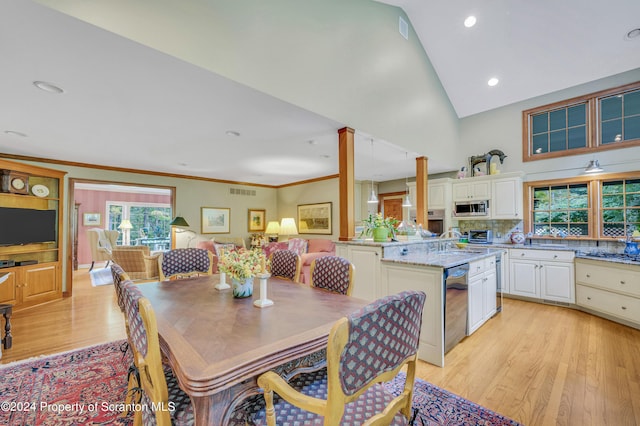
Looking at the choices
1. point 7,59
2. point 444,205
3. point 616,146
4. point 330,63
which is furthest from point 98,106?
point 616,146

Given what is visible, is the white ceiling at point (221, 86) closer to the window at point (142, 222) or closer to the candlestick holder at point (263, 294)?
the candlestick holder at point (263, 294)

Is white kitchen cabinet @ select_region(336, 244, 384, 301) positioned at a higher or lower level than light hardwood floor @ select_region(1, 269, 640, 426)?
higher

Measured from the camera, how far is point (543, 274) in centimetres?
430

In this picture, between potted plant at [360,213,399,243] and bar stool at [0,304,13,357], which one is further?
potted plant at [360,213,399,243]

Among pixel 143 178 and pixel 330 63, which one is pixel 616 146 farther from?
pixel 143 178

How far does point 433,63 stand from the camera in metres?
4.78

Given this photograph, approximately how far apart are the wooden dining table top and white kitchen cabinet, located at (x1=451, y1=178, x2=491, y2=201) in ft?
14.9

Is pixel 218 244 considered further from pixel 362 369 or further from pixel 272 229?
pixel 362 369

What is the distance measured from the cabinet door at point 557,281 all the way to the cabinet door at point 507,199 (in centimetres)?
98

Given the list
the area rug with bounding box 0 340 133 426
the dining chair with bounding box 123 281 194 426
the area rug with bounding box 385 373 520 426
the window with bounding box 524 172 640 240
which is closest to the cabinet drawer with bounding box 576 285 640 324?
the window with bounding box 524 172 640 240

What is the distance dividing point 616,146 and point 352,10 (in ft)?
15.0

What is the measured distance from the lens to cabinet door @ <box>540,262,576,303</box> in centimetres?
408

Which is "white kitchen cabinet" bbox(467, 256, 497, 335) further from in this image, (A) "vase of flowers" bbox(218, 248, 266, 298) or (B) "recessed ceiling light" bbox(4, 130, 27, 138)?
(B) "recessed ceiling light" bbox(4, 130, 27, 138)

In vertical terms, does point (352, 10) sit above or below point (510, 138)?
above
